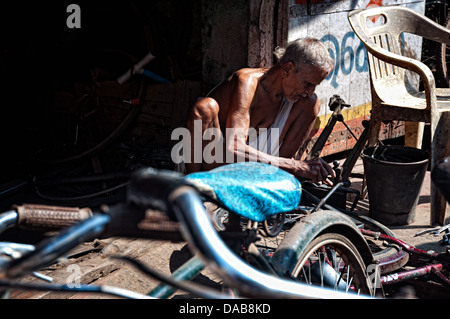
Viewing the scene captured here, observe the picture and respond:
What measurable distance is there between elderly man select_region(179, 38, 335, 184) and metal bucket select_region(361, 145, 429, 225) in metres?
0.63

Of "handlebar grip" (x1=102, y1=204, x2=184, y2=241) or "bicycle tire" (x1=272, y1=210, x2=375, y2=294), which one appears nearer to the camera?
"handlebar grip" (x1=102, y1=204, x2=184, y2=241)

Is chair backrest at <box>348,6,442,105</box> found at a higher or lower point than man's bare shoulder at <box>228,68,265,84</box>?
higher

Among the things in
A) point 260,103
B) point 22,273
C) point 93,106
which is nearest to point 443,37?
point 260,103

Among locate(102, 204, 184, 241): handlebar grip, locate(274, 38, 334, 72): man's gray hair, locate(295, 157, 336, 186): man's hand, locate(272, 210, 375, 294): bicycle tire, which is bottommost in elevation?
locate(272, 210, 375, 294): bicycle tire

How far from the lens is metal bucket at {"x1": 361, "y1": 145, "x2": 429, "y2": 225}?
4.12 m

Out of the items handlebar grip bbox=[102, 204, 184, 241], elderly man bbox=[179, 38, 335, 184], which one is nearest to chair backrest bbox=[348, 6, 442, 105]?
elderly man bbox=[179, 38, 335, 184]

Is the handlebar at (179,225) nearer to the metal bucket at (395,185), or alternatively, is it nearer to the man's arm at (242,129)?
the man's arm at (242,129)

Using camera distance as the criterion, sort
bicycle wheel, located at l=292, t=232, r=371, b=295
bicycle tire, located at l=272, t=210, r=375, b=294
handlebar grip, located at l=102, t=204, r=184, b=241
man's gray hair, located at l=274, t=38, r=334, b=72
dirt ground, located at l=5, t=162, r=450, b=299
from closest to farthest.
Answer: handlebar grip, located at l=102, t=204, r=184, b=241 → bicycle tire, located at l=272, t=210, r=375, b=294 → bicycle wheel, located at l=292, t=232, r=371, b=295 → dirt ground, located at l=5, t=162, r=450, b=299 → man's gray hair, located at l=274, t=38, r=334, b=72

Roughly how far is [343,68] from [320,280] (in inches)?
139

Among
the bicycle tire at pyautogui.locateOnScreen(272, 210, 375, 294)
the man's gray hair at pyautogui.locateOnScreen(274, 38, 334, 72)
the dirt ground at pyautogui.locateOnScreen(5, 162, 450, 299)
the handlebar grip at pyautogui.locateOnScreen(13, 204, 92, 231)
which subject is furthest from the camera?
the man's gray hair at pyautogui.locateOnScreen(274, 38, 334, 72)

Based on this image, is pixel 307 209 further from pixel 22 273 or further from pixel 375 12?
pixel 22 273

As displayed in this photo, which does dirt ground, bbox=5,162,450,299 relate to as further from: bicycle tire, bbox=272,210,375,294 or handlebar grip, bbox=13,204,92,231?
handlebar grip, bbox=13,204,92,231

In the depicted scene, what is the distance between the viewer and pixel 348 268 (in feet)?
8.27
